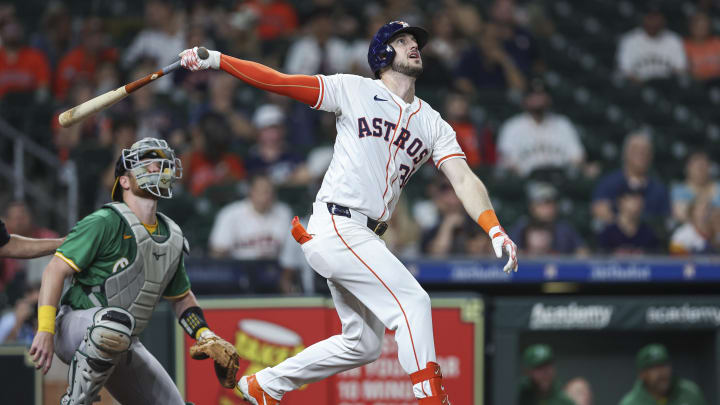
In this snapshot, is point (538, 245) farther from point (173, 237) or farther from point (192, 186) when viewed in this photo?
point (173, 237)

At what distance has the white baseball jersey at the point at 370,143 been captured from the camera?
471 centimetres

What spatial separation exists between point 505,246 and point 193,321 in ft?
5.11

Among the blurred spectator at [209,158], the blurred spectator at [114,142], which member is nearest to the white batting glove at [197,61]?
the blurred spectator at [114,142]

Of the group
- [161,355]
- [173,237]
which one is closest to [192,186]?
[161,355]

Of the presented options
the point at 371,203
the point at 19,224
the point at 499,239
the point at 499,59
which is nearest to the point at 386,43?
the point at 371,203

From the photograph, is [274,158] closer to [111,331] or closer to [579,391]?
[579,391]

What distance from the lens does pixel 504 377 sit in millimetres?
6551

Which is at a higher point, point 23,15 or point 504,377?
point 23,15

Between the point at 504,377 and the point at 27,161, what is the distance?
208 inches

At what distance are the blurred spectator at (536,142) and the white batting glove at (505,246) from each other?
17.7 ft

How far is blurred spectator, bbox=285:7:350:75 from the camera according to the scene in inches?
410

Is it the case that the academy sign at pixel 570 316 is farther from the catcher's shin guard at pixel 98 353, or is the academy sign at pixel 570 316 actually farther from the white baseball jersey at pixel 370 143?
the catcher's shin guard at pixel 98 353

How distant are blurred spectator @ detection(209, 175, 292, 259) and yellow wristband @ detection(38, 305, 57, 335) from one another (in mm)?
3632

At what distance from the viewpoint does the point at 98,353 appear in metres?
4.44
